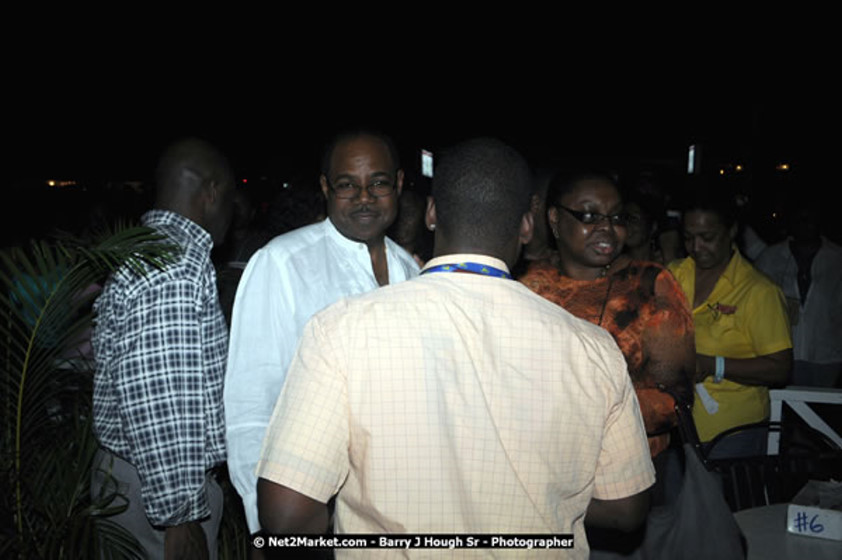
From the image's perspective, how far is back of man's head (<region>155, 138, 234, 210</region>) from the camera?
2697 millimetres

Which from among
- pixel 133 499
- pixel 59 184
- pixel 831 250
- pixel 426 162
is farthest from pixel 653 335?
pixel 426 162

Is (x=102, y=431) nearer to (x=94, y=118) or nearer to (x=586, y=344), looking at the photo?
(x=586, y=344)

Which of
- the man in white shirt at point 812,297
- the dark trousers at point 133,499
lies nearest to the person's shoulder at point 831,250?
the man in white shirt at point 812,297

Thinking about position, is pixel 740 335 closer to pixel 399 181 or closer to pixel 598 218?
pixel 598 218

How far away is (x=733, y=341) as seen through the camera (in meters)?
3.65

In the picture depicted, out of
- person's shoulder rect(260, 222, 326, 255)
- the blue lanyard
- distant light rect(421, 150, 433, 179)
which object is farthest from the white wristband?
distant light rect(421, 150, 433, 179)

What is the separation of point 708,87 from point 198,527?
78.8 ft

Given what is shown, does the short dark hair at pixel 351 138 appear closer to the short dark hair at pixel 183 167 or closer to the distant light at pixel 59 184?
the short dark hair at pixel 183 167

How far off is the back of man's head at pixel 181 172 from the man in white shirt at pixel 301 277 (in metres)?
0.45

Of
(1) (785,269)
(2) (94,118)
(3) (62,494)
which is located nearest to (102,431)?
(3) (62,494)

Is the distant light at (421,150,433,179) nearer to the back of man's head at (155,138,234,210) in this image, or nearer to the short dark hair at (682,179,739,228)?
the short dark hair at (682,179,739,228)

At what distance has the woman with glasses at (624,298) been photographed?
A: 9.22 ft

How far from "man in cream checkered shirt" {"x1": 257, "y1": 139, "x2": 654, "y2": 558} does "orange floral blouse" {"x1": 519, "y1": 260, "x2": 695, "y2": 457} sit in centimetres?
133

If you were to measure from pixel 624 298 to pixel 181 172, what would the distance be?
1.98 metres
